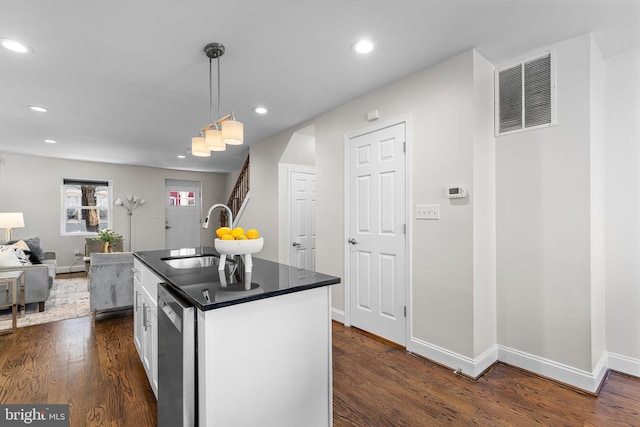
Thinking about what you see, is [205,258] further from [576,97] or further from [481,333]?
[576,97]

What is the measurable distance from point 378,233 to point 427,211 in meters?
0.57

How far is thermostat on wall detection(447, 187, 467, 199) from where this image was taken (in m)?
2.31

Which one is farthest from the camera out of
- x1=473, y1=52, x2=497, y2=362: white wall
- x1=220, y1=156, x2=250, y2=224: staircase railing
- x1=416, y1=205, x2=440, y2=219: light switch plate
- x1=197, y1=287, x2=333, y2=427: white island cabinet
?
x1=220, y1=156, x2=250, y2=224: staircase railing

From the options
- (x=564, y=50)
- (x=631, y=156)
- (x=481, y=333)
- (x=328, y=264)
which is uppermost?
(x=564, y=50)

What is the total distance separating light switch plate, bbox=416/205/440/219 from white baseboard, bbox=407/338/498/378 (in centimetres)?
106

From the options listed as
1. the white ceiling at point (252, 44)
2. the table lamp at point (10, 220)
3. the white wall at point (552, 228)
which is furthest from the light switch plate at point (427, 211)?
the table lamp at point (10, 220)

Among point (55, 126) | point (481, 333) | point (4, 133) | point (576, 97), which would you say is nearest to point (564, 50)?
point (576, 97)

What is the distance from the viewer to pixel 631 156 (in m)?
2.24

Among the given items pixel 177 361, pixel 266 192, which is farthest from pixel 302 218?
pixel 177 361

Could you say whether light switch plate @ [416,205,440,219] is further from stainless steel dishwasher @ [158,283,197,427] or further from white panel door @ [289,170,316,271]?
white panel door @ [289,170,316,271]

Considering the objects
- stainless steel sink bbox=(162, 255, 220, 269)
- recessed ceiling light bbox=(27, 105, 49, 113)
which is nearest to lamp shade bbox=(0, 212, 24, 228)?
recessed ceiling light bbox=(27, 105, 49, 113)

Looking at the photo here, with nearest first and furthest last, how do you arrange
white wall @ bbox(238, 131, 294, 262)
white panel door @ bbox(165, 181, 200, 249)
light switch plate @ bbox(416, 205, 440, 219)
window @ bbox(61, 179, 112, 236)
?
1. light switch plate @ bbox(416, 205, 440, 219)
2. white wall @ bbox(238, 131, 294, 262)
3. window @ bbox(61, 179, 112, 236)
4. white panel door @ bbox(165, 181, 200, 249)

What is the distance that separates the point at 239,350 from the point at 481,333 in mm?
1932

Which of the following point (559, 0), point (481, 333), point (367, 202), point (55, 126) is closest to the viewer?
point (559, 0)
